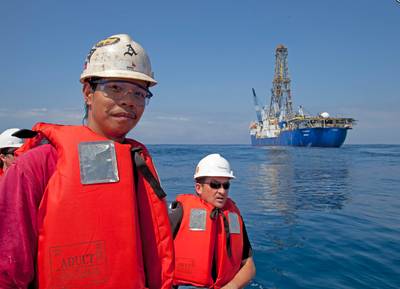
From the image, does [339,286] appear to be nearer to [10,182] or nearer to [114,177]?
[114,177]

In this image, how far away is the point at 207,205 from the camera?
3994mm

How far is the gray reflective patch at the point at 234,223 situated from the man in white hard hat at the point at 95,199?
199 cm

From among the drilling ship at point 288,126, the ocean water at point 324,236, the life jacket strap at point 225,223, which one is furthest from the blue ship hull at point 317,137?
the life jacket strap at point 225,223

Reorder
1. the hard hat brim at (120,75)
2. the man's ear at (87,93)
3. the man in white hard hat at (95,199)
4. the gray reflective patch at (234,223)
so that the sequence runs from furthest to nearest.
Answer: the gray reflective patch at (234,223), the man's ear at (87,93), the hard hat brim at (120,75), the man in white hard hat at (95,199)

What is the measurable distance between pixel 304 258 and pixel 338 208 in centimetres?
540

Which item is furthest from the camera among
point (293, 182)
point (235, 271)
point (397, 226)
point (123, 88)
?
point (293, 182)

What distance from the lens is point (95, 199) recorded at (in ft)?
6.02

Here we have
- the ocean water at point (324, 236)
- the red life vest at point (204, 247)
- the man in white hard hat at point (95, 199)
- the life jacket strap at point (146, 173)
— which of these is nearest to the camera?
the man in white hard hat at point (95, 199)

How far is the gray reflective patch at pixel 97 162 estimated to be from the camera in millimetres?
1870

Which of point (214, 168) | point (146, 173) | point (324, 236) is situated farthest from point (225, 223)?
point (324, 236)

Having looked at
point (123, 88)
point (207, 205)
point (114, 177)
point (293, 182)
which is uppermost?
point (123, 88)

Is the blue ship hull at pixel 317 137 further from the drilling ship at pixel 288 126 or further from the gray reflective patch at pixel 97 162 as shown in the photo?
the gray reflective patch at pixel 97 162

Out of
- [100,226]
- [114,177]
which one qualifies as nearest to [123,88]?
[114,177]

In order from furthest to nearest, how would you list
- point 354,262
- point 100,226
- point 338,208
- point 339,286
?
point 338,208
point 354,262
point 339,286
point 100,226
